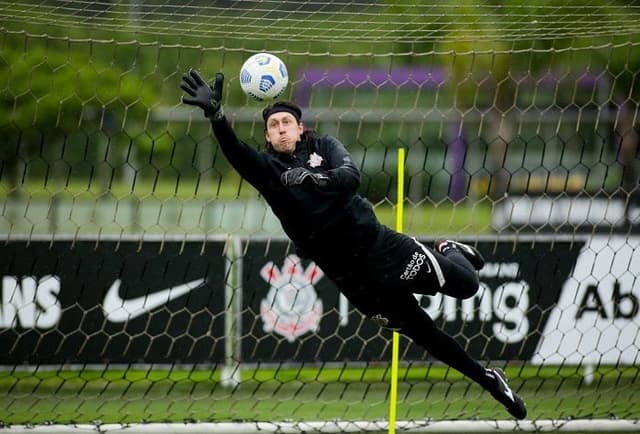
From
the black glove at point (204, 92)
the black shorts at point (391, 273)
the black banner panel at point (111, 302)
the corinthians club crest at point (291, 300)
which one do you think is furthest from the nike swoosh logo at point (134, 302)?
the black glove at point (204, 92)

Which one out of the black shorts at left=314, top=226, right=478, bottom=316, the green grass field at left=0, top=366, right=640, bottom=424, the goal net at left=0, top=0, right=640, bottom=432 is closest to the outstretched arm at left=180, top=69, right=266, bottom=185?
the black shorts at left=314, top=226, right=478, bottom=316

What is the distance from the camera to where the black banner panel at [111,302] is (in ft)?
22.5

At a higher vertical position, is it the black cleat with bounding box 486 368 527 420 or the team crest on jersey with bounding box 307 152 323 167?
the team crest on jersey with bounding box 307 152 323 167

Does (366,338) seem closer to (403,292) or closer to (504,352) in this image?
(504,352)

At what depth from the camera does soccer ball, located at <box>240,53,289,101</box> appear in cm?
487

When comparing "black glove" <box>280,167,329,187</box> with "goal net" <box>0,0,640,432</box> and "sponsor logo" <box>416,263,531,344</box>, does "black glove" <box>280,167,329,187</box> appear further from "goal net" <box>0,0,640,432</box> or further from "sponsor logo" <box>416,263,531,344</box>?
"sponsor logo" <box>416,263,531,344</box>

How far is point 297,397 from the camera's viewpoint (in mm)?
7422

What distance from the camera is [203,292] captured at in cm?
733

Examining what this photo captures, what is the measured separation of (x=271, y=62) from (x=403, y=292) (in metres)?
1.44

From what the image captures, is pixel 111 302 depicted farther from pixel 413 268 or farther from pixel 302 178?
pixel 302 178

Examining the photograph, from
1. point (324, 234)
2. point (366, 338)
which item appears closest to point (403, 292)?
point (324, 234)

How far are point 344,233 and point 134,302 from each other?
2.51 metres

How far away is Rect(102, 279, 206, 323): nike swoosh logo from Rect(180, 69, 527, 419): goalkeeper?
2.13 meters

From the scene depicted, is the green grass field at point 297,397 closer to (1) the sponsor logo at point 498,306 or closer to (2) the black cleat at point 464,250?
(1) the sponsor logo at point 498,306
